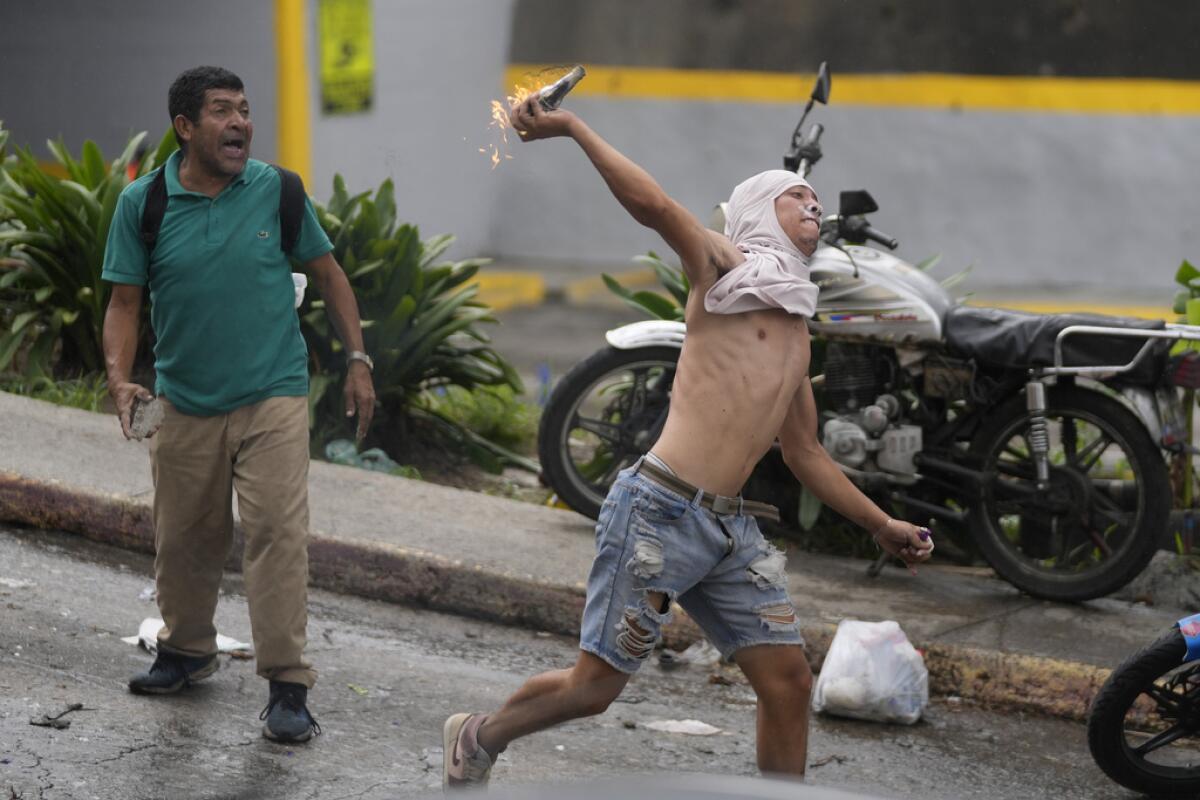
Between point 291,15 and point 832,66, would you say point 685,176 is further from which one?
point 291,15

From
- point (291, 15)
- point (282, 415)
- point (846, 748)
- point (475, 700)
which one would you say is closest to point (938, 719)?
point (846, 748)

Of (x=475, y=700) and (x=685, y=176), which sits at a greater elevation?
(x=685, y=176)

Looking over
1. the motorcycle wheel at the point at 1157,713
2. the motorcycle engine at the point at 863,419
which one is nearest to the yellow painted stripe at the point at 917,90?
the motorcycle engine at the point at 863,419

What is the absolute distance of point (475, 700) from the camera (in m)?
5.52

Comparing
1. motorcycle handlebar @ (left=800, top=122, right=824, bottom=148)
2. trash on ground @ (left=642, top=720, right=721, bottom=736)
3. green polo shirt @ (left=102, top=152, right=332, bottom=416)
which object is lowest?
trash on ground @ (left=642, top=720, right=721, bottom=736)

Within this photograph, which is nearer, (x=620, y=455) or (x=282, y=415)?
(x=282, y=415)

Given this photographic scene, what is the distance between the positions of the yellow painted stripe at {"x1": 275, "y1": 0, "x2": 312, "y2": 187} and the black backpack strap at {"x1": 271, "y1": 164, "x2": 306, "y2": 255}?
7.88m

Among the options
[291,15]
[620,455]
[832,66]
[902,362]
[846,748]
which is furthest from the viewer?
[832,66]

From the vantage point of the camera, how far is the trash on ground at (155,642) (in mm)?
5598

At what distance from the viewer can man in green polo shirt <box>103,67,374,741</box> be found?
192 inches

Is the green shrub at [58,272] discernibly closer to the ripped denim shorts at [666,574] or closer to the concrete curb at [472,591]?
the concrete curb at [472,591]

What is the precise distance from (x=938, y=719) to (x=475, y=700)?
57.8 inches

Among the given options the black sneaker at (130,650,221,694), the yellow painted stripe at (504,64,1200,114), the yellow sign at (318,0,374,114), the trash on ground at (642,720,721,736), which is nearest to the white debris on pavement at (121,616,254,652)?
the black sneaker at (130,650,221,694)

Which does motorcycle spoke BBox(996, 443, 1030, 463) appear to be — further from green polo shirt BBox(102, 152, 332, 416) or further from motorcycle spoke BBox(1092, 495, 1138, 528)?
green polo shirt BBox(102, 152, 332, 416)
